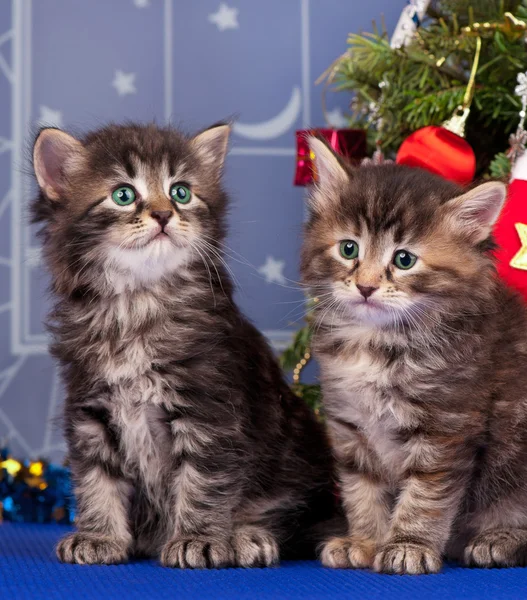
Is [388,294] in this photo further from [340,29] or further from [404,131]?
[340,29]

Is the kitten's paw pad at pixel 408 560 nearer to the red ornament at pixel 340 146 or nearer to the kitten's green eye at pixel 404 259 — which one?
the kitten's green eye at pixel 404 259

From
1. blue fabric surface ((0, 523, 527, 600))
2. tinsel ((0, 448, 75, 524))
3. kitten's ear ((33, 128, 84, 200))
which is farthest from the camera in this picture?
tinsel ((0, 448, 75, 524))

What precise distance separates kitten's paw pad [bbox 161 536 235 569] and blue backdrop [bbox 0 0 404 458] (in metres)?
1.42

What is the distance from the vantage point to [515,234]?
225cm

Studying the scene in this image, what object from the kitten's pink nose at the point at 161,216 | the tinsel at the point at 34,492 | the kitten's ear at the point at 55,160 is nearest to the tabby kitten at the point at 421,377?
the kitten's pink nose at the point at 161,216

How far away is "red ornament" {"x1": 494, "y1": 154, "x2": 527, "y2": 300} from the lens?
2223 millimetres

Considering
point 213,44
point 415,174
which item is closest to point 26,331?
point 213,44

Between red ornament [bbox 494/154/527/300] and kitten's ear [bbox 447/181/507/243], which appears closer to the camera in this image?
kitten's ear [bbox 447/181/507/243]

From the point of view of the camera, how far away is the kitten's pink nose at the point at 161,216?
1865mm

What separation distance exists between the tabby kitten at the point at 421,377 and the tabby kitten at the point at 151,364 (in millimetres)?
209

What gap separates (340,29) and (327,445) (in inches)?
67.2

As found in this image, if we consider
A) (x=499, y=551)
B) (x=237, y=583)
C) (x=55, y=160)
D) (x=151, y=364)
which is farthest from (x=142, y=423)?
(x=499, y=551)

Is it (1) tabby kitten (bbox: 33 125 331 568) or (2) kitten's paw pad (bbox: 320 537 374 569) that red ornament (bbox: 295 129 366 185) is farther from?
(2) kitten's paw pad (bbox: 320 537 374 569)

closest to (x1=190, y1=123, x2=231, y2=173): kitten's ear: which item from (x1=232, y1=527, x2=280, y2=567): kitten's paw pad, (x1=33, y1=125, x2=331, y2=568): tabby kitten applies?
(x1=33, y1=125, x2=331, y2=568): tabby kitten
